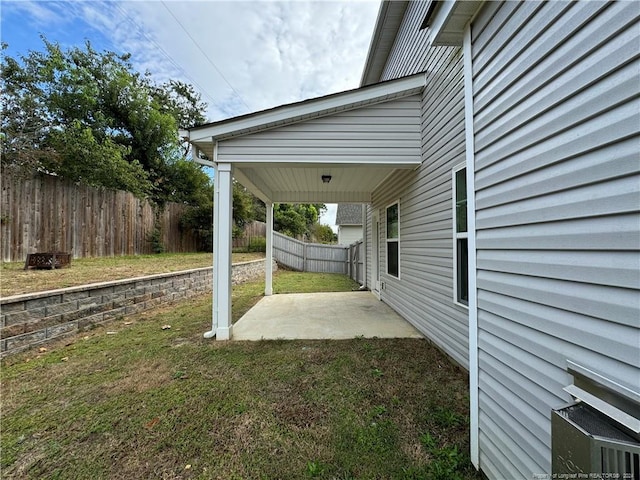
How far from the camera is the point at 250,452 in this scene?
189 cm

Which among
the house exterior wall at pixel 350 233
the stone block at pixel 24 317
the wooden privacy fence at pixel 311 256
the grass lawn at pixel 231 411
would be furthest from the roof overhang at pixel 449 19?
the house exterior wall at pixel 350 233

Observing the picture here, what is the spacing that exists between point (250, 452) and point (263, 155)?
3.50m

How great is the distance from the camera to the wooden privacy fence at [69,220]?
19.5 feet

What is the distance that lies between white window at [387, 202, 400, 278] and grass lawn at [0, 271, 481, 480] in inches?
86.9

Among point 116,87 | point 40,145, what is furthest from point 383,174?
point 116,87

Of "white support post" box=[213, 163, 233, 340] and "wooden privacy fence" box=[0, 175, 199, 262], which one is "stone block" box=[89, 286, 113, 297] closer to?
"white support post" box=[213, 163, 233, 340]

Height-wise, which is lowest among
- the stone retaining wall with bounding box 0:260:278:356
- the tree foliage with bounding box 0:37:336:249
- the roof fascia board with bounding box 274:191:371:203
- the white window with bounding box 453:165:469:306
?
the stone retaining wall with bounding box 0:260:278:356

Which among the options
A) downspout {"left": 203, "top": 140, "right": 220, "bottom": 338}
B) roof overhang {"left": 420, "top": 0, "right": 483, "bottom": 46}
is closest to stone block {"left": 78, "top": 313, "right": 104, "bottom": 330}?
downspout {"left": 203, "top": 140, "right": 220, "bottom": 338}

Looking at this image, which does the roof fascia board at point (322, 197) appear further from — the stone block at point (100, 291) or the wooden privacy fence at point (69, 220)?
the wooden privacy fence at point (69, 220)

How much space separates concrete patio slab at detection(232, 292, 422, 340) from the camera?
13.8ft

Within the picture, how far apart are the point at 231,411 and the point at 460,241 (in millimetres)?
3010

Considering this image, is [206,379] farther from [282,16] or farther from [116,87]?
[116,87]

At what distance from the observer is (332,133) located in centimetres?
397

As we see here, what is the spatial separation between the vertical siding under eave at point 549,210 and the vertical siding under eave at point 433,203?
1.54m
